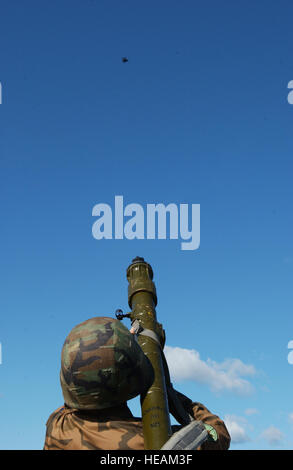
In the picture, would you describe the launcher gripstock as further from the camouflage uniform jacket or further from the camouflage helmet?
the camouflage helmet

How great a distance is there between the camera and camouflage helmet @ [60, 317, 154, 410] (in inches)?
174

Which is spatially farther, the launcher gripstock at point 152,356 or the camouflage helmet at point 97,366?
the launcher gripstock at point 152,356

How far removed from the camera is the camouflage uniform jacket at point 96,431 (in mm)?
4336

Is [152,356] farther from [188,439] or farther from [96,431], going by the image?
[188,439]

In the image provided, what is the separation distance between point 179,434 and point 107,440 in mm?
765

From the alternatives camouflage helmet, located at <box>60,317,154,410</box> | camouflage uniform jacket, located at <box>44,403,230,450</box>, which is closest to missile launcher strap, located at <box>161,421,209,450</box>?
camouflage uniform jacket, located at <box>44,403,230,450</box>

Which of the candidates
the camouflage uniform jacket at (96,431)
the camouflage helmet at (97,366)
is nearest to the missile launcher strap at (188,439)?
the camouflage uniform jacket at (96,431)

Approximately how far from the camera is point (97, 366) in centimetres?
441

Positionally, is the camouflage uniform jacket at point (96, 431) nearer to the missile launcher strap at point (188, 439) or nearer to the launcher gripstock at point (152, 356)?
the launcher gripstock at point (152, 356)

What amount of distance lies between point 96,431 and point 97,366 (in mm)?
696

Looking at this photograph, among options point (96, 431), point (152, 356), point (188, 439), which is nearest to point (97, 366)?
point (96, 431)

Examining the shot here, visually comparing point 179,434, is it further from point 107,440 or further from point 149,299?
point 149,299

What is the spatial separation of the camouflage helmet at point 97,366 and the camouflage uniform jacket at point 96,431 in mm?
179
